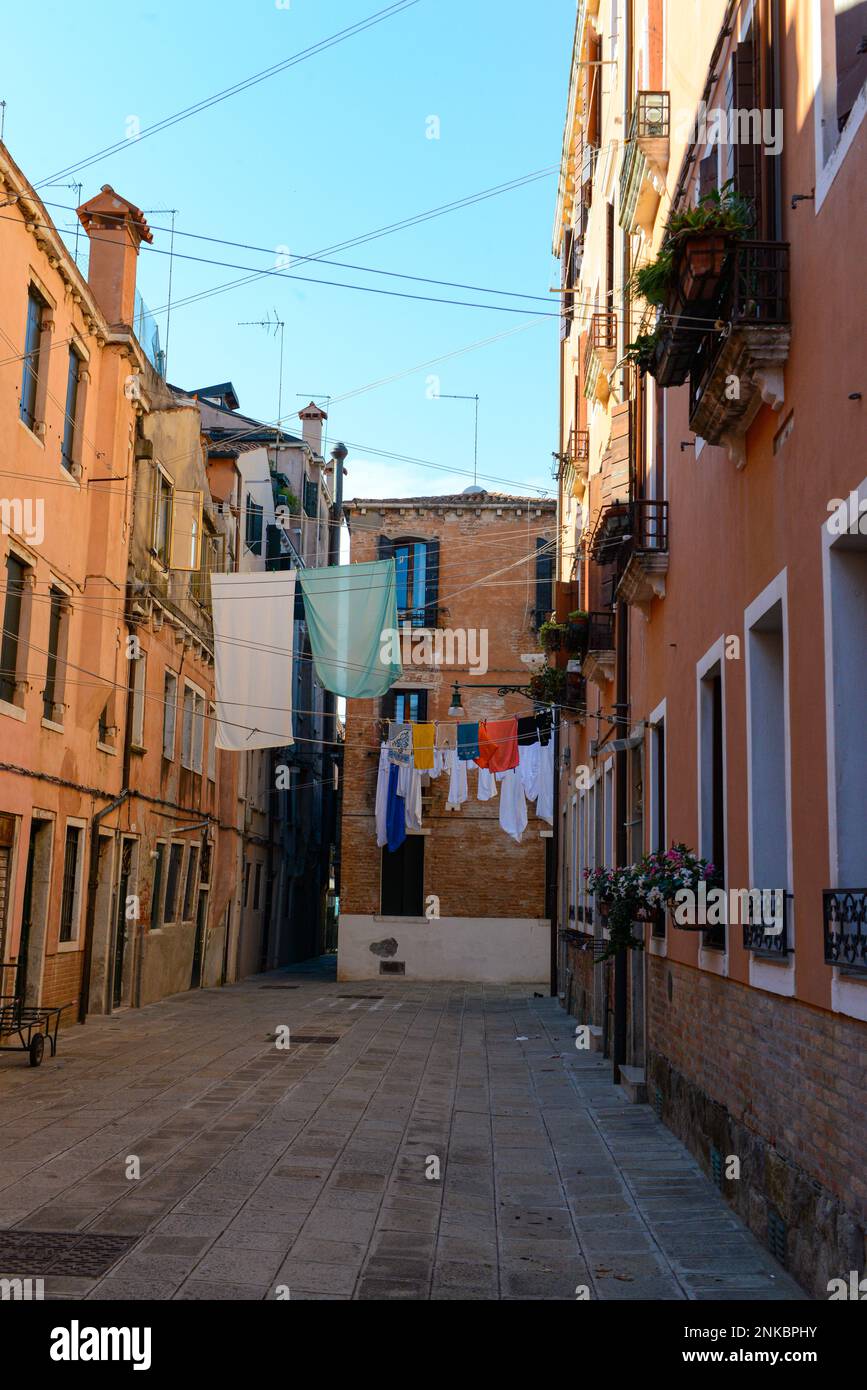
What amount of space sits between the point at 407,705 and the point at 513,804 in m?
6.41

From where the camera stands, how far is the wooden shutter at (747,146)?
7355mm

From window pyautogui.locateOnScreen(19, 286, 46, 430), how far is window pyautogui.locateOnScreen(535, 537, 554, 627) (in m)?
17.5

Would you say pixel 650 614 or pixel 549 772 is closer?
pixel 650 614

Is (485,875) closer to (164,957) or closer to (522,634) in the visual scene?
(522,634)

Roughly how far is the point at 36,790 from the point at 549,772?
1245 cm

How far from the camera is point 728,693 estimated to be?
859 centimetres

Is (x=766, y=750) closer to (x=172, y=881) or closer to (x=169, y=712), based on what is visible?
(x=169, y=712)

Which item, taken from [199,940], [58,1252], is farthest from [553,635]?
[58,1252]

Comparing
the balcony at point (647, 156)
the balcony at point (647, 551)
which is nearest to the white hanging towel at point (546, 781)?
the balcony at point (647, 551)

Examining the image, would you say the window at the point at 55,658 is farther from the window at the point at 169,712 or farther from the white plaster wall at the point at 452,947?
the white plaster wall at the point at 452,947

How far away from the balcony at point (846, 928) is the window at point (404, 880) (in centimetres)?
2563

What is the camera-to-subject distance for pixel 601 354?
18031 millimetres

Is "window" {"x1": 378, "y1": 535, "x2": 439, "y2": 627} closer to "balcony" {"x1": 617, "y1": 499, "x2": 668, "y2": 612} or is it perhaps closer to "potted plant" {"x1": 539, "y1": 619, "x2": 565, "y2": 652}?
"potted plant" {"x1": 539, "y1": 619, "x2": 565, "y2": 652}
